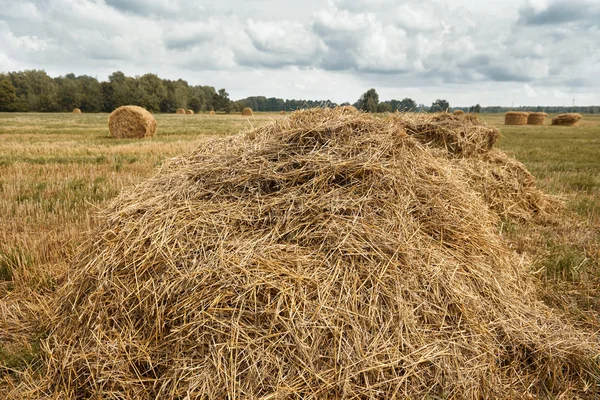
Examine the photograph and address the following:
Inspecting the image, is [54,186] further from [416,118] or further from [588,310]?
[588,310]

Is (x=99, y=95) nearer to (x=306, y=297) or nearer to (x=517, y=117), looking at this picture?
(x=517, y=117)

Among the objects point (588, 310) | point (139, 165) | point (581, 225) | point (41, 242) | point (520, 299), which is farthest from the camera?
point (139, 165)

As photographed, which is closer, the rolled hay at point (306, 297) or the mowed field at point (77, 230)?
the rolled hay at point (306, 297)

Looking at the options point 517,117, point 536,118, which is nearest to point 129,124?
point 517,117

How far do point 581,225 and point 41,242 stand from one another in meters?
7.49

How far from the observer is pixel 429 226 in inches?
135

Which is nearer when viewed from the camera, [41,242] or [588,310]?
[588,310]

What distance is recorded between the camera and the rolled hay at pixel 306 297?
2.42 metres

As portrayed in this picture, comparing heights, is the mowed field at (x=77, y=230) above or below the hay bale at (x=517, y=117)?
below

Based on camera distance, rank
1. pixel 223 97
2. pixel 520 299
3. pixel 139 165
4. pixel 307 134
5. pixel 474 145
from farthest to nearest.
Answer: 1. pixel 223 97
2. pixel 139 165
3. pixel 474 145
4. pixel 307 134
5. pixel 520 299

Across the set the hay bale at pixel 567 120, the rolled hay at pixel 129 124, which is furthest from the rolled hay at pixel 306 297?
the hay bale at pixel 567 120

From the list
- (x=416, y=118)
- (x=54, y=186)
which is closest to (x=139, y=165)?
(x=54, y=186)

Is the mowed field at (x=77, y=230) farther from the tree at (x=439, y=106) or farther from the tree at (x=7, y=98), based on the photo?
the tree at (x=7, y=98)

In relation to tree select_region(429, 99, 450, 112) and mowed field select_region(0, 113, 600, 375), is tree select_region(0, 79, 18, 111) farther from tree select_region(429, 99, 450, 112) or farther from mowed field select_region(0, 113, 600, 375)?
tree select_region(429, 99, 450, 112)
